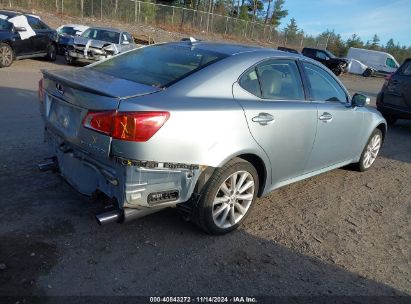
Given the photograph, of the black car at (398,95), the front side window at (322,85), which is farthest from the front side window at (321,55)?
the front side window at (322,85)

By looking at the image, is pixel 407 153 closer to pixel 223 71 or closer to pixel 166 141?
pixel 223 71

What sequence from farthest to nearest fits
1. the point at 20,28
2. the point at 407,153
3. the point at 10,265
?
the point at 20,28
the point at 407,153
the point at 10,265

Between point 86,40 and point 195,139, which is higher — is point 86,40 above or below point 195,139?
below

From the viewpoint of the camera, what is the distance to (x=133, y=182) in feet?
9.91

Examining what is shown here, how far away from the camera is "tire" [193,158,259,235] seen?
3.46 m

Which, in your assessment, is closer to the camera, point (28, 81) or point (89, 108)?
point (89, 108)

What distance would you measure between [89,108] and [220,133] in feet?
3.42

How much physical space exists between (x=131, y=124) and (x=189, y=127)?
1.50 feet

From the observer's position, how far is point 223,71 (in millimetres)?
3586

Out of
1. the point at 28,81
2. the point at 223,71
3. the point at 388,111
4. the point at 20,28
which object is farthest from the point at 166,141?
the point at 20,28

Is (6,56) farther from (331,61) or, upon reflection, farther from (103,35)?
Result: (331,61)

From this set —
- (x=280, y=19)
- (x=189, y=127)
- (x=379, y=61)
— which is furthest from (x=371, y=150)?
(x=280, y=19)

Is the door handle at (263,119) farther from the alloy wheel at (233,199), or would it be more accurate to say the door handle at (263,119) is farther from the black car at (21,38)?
the black car at (21,38)

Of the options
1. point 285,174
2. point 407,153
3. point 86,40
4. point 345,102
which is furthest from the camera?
point 86,40
